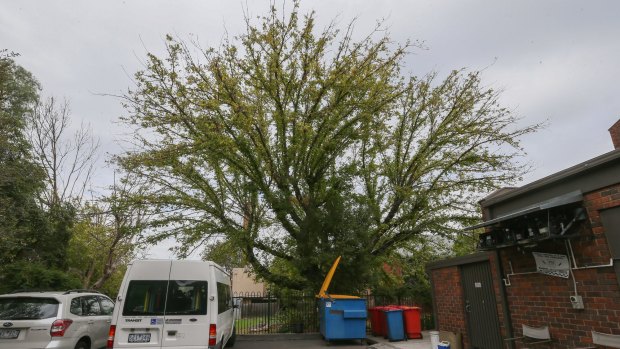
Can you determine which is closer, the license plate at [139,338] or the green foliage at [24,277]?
the license plate at [139,338]

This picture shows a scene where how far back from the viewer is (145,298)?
737cm

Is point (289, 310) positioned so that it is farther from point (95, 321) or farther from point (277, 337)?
point (95, 321)

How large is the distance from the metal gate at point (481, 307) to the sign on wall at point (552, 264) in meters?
1.85

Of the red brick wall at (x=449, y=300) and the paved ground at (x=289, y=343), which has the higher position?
the red brick wall at (x=449, y=300)

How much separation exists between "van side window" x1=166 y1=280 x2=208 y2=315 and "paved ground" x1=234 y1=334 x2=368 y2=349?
514 cm

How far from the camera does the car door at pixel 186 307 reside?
23.6ft

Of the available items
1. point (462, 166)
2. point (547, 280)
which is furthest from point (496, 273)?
point (462, 166)

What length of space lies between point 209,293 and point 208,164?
9.09 m

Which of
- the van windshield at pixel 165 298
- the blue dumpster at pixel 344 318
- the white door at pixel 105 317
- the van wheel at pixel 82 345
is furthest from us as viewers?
the blue dumpster at pixel 344 318

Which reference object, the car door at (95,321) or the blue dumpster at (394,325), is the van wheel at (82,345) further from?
the blue dumpster at (394,325)

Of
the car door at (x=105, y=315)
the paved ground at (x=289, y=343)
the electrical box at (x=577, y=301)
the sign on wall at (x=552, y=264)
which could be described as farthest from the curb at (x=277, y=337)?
the electrical box at (x=577, y=301)

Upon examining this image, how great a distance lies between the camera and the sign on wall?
233 inches

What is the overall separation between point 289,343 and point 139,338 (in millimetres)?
6796

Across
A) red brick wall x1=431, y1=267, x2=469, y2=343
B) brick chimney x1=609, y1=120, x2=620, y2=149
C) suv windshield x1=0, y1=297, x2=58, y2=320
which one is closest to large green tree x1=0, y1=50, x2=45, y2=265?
suv windshield x1=0, y1=297, x2=58, y2=320
